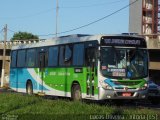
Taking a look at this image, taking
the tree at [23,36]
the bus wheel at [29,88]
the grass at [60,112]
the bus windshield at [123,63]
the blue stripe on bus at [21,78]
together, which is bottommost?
the grass at [60,112]

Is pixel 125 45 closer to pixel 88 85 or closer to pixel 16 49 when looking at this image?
pixel 88 85

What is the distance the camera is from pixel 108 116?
13.3 metres

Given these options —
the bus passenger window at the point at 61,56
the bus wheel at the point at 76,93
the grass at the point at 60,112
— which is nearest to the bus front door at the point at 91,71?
the bus wheel at the point at 76,93

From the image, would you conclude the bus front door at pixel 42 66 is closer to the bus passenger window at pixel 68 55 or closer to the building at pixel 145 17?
the bus passenger window at pixel 68 55

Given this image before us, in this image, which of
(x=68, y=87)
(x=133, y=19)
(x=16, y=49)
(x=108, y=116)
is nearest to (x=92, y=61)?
(x=68, y=87)

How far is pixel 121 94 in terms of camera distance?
66.6 ft

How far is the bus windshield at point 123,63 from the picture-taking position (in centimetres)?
2025

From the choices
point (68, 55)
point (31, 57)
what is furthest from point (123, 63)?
point (31, 57)

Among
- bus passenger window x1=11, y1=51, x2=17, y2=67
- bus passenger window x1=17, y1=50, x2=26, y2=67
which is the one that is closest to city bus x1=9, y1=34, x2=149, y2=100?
bus passenger window x1=17, y1=50, x2=26, y2=67

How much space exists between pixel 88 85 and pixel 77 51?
206 cm

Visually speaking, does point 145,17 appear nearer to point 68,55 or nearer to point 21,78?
point 21,78

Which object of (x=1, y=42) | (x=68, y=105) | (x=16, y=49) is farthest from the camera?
(x=1, y=42)

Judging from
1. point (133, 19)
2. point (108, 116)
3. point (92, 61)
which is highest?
point (133, 19)

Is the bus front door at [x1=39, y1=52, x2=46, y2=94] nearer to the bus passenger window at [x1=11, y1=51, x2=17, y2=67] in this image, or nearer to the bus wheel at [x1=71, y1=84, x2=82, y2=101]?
the bus wheel at [x1=71, y1=84, x2=82, y2=101]
